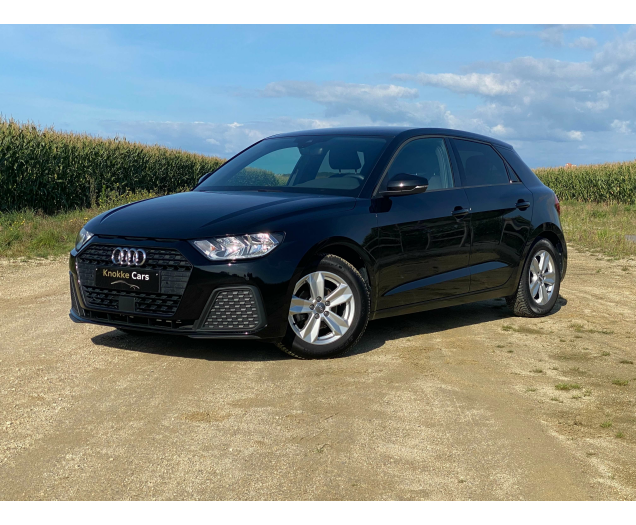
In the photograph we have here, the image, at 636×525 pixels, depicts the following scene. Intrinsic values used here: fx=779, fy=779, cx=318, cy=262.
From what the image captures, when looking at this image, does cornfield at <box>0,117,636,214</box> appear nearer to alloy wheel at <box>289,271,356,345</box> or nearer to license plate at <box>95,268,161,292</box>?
license plate at <box>95,268,161,292</box>

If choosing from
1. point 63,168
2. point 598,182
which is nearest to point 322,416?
point 63,168

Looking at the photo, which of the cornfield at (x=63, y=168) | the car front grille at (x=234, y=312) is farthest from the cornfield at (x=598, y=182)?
the car front grille at (x=234, y=312)

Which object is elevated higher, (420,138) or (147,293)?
(420,138)

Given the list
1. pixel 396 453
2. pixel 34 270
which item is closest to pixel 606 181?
pixel 34 270

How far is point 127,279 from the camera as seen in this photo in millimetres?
5555

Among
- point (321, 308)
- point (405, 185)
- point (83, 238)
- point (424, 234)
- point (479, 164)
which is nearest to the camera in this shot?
point (321, 308)

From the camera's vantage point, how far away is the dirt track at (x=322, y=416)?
11.5 ft

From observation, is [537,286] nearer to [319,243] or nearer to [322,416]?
[319,243]

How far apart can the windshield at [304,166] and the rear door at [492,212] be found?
1.09 metres

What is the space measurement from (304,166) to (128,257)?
1.96 metres

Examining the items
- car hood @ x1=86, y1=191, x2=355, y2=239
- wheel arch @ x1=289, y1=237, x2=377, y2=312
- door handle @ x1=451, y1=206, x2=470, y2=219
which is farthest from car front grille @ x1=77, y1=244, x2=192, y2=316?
door handle @ x1=451, y1=206, x2=470, y2=219

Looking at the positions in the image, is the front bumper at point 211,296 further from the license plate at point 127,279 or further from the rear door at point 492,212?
the rear door at point 492,212

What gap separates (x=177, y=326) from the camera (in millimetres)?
5488
